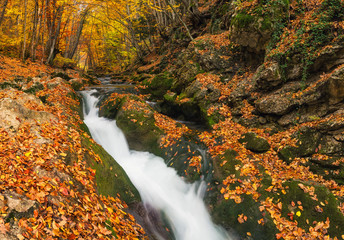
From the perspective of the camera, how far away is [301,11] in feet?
28.5

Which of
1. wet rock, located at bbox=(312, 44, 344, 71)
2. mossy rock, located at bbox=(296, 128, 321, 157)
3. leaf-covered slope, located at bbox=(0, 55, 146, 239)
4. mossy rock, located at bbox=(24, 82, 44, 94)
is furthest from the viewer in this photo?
mossy rock, located at bbox=(24, 82, 44, 94)

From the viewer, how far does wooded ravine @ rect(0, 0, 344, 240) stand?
3.74 meters

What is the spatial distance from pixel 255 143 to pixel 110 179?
554 centimetres

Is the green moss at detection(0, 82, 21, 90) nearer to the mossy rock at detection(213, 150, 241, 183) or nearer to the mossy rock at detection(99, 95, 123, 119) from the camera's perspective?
the mossy rock at detection(99, 95, 123, 119)

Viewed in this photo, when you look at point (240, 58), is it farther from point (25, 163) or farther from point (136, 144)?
point (25, 163)

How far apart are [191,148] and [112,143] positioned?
3.91m

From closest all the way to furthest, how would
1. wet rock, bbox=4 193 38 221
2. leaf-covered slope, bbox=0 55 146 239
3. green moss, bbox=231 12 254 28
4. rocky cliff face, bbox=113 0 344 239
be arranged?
wet rock, bbox=4 193 38 221
leaf-covered slope, bbox=0 55 146 239
rocky cliff face, bbox=113 0 344 239
green moss, bbox=231 12 254 28

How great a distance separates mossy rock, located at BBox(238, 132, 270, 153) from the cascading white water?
250cm

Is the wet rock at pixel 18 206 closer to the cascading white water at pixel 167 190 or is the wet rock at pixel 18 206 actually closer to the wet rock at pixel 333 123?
the cascading white water at pixel 167 190

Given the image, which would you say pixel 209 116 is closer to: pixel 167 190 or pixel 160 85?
pixel 167 190

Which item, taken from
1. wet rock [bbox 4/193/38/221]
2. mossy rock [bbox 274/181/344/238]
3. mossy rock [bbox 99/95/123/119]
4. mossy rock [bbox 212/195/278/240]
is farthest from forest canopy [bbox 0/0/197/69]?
wet rock [bbox 4/193/38/221]

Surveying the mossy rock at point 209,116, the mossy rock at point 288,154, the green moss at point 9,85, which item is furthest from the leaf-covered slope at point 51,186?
the mossy rock at point 209,116

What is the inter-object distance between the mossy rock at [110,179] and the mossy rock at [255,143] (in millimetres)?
4694

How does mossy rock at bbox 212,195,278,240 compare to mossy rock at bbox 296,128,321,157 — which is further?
mossy rock at bbox 296,128,321,157
